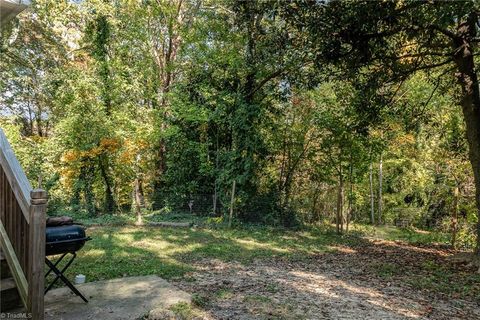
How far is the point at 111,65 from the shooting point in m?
13.4

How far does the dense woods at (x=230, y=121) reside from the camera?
8.31 m

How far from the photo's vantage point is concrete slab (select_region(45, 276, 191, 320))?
325cm

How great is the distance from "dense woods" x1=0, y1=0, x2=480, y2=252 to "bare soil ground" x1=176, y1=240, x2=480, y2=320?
7.59 ft

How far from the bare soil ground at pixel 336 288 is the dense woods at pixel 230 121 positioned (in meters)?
2.31

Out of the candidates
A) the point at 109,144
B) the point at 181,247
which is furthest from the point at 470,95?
the point at 109,144

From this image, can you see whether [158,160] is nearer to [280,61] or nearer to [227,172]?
[227,172]

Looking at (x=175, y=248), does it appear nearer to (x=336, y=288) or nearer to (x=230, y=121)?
(x=336, y=288)

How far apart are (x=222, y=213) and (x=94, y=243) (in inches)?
206

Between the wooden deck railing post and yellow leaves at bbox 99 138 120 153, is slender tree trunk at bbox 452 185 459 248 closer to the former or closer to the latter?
the wooden deck railing post

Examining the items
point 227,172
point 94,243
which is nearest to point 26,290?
point 94,243

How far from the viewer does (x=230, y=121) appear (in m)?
11.0

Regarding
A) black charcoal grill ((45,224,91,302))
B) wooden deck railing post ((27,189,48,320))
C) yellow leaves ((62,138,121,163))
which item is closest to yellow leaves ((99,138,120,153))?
yellow leaves ((62,138,121,163))

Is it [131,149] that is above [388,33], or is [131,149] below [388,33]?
below

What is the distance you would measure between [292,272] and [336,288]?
101 cm
